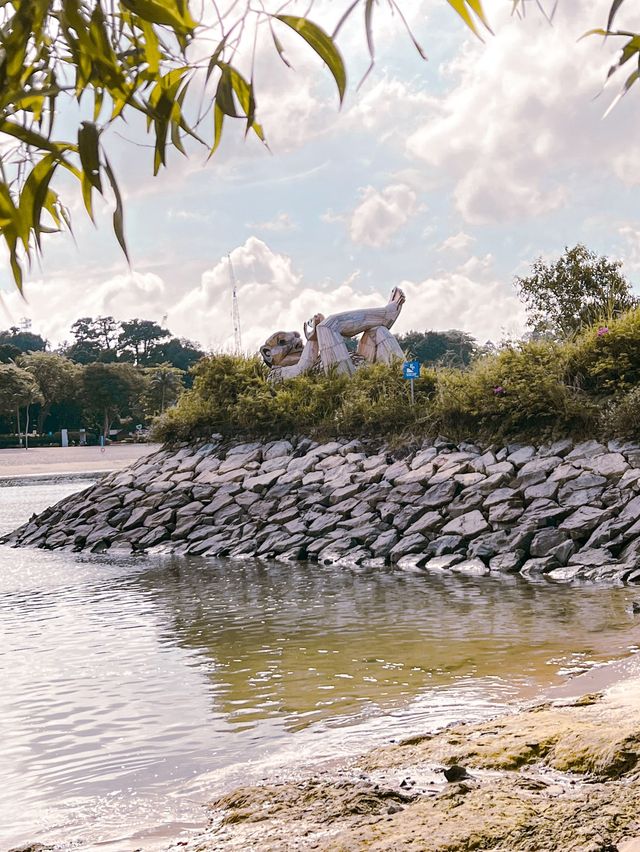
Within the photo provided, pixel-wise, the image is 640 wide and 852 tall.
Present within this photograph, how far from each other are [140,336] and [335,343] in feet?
237

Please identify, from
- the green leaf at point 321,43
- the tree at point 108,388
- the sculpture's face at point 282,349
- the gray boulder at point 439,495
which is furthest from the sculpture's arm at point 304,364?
the tree at point 108,388

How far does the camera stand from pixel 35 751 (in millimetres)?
→ 5082

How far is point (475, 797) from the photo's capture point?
2.94 meters

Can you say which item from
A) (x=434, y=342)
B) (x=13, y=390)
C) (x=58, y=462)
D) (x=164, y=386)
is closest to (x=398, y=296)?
(x=58, y=462)

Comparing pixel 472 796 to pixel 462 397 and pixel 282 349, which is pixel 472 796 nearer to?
pixel 462 397

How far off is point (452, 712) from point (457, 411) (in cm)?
924

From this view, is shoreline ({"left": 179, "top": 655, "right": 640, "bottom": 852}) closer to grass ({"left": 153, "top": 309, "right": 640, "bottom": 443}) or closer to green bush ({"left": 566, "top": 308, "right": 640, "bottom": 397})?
grass ({"left": 153, "top": 309, "right": 640, "bottom": 443})

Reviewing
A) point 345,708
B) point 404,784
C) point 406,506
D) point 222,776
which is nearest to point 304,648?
point 345,708

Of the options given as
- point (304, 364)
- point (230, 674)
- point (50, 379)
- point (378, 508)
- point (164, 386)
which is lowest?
point (230, 674)

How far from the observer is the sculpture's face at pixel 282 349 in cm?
1898

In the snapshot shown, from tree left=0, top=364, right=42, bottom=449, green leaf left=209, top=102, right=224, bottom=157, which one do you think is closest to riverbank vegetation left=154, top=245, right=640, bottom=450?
green leaf left=209, top=102, right=224, bottom=157

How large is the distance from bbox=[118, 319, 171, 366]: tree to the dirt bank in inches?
3354

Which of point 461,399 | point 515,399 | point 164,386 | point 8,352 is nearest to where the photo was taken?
point 515,399

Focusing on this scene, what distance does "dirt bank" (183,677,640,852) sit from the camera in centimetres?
261
